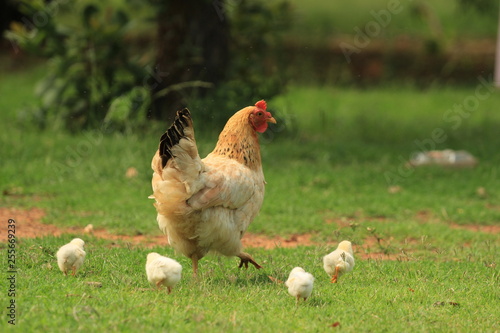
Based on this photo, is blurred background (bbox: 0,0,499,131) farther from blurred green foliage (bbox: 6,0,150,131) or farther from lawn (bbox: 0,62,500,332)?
lawn (bbox: 0,62,500,332)

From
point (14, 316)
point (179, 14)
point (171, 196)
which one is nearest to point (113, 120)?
point (179, 14)

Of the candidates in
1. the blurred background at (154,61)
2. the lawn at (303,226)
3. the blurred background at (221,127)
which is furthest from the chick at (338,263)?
the blurred background at (154,61)

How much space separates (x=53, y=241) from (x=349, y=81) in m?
11.6

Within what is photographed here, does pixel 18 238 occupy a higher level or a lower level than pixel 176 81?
lower

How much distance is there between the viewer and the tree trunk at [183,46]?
11023 mm

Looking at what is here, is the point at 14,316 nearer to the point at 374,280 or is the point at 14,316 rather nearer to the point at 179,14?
the point at 374,280

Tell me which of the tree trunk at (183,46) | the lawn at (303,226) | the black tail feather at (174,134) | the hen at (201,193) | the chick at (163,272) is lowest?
the lawn at (303,226)

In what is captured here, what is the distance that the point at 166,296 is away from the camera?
193 inches

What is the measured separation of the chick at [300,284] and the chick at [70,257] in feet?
4.65

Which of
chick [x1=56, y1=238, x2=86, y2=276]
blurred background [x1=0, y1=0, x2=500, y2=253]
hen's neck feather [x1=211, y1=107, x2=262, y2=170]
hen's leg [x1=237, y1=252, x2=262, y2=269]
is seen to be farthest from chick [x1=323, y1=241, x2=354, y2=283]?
chick [x1=56, y1=238, x2=86, y2=276]

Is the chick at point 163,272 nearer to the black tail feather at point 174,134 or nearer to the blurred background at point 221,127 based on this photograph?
the black tail feather at point 174,134

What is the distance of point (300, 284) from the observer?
474cm

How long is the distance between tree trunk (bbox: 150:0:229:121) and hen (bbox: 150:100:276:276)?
17.2ft

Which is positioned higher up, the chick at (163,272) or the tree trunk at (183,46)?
the tree trunk at (183,46)
